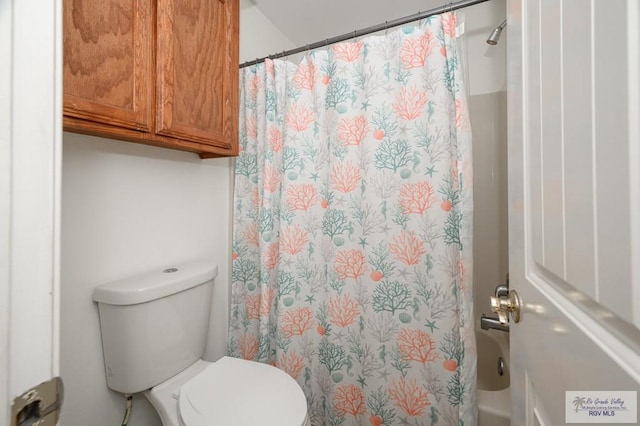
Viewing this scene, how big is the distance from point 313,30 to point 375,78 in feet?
2.95

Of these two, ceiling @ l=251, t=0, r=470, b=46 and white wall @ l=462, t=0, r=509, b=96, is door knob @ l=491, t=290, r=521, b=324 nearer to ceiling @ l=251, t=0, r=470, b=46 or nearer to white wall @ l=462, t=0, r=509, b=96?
white wall @ l=462, t=0, r=509, b=96

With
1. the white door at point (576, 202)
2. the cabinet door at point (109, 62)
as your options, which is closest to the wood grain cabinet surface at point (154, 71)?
the cabinet door at point (109, 62)

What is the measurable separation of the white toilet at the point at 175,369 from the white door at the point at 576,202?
0.65 meters

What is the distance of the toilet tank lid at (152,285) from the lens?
2.85 ft

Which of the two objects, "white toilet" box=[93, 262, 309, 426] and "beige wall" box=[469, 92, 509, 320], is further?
"beige wall" box=[469, 92, 509, 320]

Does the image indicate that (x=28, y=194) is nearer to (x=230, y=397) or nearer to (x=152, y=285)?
(x=152, y=285)

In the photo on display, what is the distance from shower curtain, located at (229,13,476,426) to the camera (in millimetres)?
999

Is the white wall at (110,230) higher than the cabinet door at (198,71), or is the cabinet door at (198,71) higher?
the cabinet door at (198,71)

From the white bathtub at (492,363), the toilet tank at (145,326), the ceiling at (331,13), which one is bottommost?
the white bathtub at (492,363)

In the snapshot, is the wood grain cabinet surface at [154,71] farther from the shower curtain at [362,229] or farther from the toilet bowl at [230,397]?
the toilet bowl at [230,397]

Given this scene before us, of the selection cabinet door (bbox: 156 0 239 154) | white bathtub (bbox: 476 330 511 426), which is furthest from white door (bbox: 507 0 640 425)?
cabinet door (bbox: 156 0 239 154)

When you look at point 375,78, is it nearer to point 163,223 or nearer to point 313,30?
point 313,30

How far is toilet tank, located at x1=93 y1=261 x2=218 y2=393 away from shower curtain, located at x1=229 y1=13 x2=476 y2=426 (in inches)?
15.0

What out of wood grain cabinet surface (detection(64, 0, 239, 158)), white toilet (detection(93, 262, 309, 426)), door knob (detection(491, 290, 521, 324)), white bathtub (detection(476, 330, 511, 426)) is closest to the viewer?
door knob (detection(491, 290, 521, 324))
